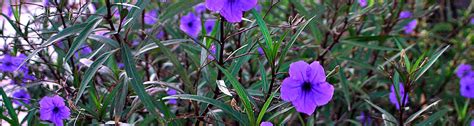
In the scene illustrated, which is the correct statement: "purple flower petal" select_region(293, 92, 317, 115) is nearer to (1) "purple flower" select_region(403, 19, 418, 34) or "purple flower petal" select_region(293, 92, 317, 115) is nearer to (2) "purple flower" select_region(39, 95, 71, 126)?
(2) "purple flower" select_region(39, 95, 71, 126)

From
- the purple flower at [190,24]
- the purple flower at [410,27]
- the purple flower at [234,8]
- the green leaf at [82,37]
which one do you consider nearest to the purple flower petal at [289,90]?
the purple flower at [234,8]

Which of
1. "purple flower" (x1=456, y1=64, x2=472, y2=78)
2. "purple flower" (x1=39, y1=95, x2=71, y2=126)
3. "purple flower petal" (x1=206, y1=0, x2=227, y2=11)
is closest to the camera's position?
"purple flower petal" (x1=206, y1=0, x2=227, y2=11)

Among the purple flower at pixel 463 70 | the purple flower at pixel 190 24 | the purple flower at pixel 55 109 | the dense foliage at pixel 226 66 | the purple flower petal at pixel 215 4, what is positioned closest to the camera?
the purple flower petal at pixel 215 4

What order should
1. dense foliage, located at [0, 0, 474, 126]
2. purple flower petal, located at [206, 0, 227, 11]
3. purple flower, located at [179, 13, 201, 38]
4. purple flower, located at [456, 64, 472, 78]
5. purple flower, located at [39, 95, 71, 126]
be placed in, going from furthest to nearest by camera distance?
purple flower, located at [456, 64, 472, 78] → purple flower, located at [179, 13, 201, 38] → purple flower, located at [39, 95, 71, 126] → dense foliage, located at [0, 0, 474, 126] → purple flower petal, located at [206, 0, 227, 11]

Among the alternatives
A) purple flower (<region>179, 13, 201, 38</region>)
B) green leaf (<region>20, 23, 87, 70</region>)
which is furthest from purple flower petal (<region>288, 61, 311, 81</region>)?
purple flower (<region>179, 13, 201, 38</region>)

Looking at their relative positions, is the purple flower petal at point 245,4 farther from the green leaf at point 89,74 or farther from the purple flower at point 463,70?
the purple flower at point 463,70

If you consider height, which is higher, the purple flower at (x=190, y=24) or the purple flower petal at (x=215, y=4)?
the purple flower petal at (x=215, y=4)

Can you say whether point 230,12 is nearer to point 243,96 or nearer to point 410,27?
point 243,96
